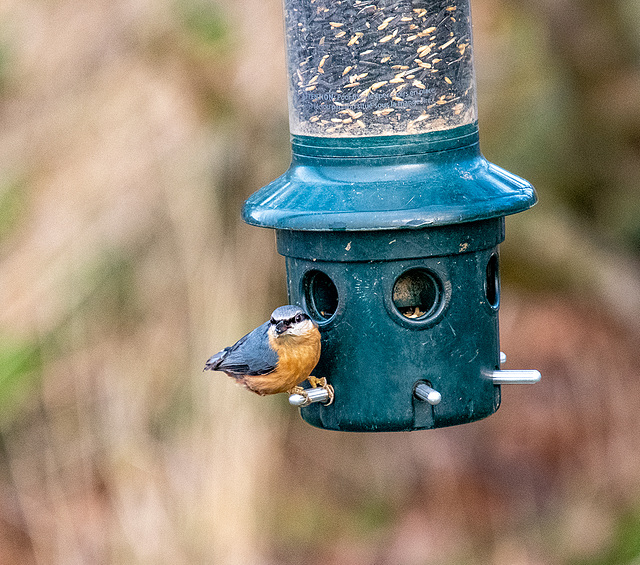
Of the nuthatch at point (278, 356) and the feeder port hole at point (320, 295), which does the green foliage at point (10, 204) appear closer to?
the nuthatch at point (278, 356)

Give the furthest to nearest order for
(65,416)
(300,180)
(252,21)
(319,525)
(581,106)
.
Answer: (319,525)
(581,106)
(65,416)
(252,21)
(300,180)

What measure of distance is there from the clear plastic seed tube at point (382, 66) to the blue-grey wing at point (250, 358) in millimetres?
767

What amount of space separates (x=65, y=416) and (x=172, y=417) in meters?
0.74

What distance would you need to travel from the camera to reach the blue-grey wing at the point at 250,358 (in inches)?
136

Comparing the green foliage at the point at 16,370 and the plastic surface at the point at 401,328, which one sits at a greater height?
the plastic surface at the point at 401,328

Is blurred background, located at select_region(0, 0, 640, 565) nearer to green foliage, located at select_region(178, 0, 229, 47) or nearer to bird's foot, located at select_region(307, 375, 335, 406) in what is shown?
green foliage, located at select_region(178, 0, 229, 47)

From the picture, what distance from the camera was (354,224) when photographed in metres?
3.20

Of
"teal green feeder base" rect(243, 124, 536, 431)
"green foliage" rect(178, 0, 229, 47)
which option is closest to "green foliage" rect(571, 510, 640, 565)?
"teal green feeder base" rect(243, 124, 536, 431)

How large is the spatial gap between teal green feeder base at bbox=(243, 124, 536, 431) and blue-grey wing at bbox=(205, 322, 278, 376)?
0.20 meters

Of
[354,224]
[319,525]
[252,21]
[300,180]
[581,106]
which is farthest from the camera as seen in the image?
[319,525]

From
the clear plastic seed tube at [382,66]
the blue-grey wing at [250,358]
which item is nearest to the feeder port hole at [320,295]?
the blue-grey wing at [250,358]

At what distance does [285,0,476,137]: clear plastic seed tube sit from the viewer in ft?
11.1

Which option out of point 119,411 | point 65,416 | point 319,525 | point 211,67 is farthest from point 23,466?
point 211,67

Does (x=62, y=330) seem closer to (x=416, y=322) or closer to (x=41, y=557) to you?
(x=41, y=557)
